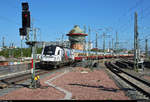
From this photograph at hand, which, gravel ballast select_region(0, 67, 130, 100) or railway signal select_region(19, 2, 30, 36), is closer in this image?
gravel ballast select_region(0, 67, 130, 100)

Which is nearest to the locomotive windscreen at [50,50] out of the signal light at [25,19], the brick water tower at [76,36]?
the signal light at [25,19]

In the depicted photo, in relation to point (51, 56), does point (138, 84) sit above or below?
below

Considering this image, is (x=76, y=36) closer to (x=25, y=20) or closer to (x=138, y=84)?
(x=138, y=84)

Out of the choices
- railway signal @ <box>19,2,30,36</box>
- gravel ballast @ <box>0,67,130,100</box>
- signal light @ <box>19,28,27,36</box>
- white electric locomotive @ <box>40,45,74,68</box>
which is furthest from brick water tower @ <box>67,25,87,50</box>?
signal light @ <box>19,28,27,36</box>

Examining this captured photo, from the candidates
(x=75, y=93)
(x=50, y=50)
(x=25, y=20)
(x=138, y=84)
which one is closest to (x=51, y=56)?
(x=50, y=50)

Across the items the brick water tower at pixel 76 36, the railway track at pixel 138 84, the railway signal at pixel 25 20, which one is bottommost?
the railway track at pixel 138 84

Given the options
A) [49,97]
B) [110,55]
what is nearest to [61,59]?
[49,97]

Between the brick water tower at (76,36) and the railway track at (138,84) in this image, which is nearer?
the railway track at (138,84)

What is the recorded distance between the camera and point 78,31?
81250 mm

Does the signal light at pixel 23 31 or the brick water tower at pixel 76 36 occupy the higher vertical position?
the brick water tower at pixel 76 36

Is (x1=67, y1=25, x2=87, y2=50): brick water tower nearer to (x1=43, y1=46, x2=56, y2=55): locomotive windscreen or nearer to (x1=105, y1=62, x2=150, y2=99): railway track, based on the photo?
(x1=43, y1=46, x2=56, y2=55): locomotive windscreen

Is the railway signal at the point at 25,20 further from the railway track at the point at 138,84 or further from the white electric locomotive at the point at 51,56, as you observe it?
the white electric locomotive at the point at 51,56

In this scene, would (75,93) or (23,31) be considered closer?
(75,93)

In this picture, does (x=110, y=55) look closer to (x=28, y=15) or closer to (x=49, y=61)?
(x=49, y=61)
